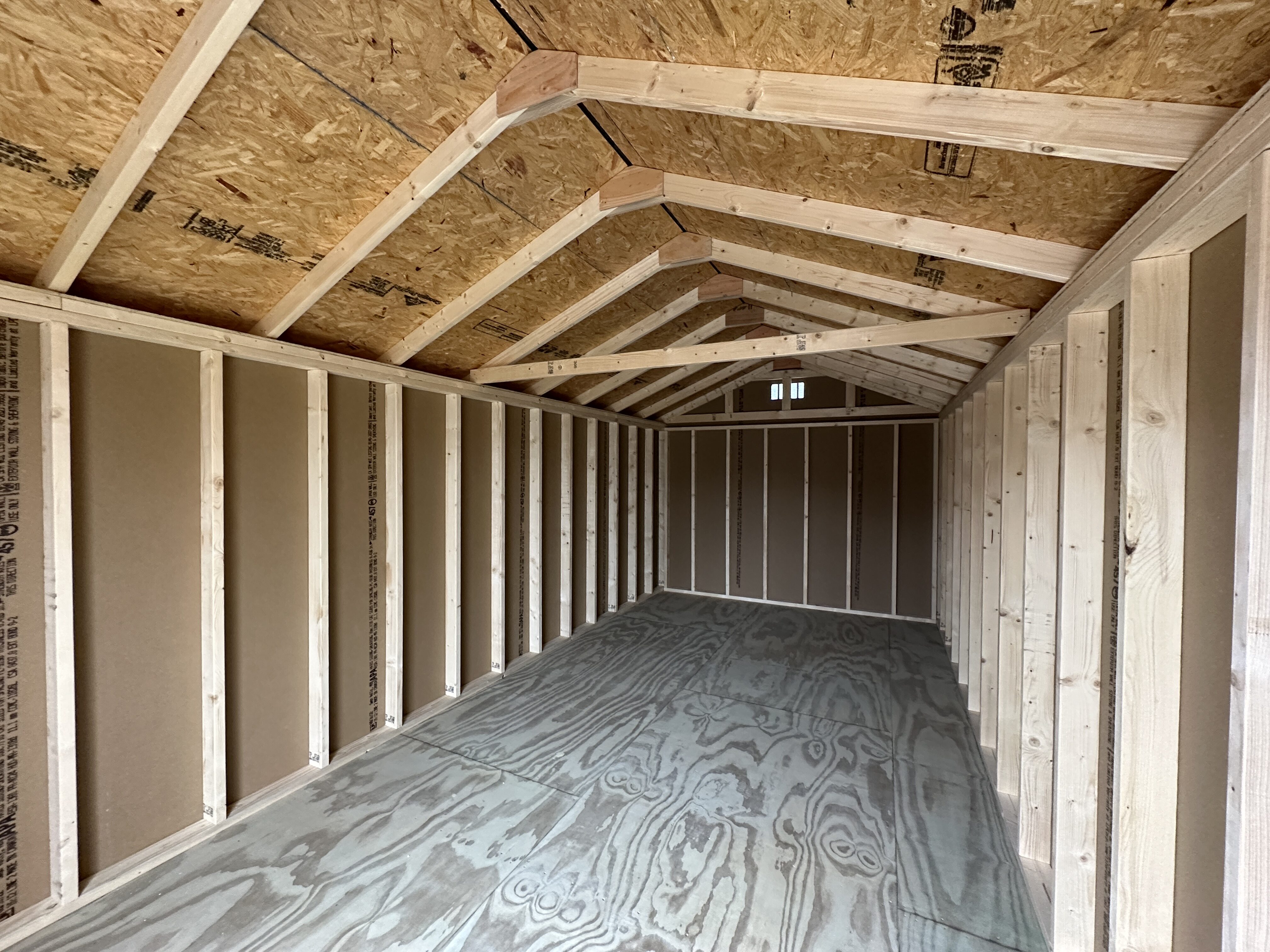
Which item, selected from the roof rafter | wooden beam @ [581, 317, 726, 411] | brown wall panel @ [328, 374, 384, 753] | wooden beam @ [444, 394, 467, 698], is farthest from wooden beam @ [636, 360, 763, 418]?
brown wall panel @ [328, 374, 384, 753]

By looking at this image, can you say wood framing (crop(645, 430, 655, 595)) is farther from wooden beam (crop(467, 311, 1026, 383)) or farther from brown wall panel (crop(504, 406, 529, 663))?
wooden beam (crop(467, 311, 1026, 383))

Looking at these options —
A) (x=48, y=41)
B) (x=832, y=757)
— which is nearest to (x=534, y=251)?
(x=48, y=41)

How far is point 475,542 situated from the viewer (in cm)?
396

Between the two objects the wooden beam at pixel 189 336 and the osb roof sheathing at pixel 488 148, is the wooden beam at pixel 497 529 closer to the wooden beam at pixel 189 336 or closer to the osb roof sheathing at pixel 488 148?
the wooden beam at pixel 189 336

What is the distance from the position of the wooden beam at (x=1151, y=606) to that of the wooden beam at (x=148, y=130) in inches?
98.0

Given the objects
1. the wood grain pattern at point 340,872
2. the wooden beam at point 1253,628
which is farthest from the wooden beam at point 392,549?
the wooden beam at point 1253,628

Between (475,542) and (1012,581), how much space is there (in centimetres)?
356

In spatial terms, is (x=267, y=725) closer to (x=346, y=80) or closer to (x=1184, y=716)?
(x=346, y=80)

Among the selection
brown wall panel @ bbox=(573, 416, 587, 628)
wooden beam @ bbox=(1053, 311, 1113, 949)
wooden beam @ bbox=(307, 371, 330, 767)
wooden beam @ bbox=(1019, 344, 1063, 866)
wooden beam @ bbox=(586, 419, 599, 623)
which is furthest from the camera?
wooden beam @ bbox=(586, 419, 599, 623)

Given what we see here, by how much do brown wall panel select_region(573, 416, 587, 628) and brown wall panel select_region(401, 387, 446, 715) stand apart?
1.71m

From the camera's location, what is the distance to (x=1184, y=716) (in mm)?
1232

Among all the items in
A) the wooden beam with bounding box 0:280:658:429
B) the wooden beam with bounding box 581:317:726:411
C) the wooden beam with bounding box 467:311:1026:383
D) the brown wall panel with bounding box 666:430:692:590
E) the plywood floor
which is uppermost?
the wooden beam with bounding box 581:317:726:411

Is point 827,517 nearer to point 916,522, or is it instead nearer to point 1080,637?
point 916,522

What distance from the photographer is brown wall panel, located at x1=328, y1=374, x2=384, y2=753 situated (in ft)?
9.56
